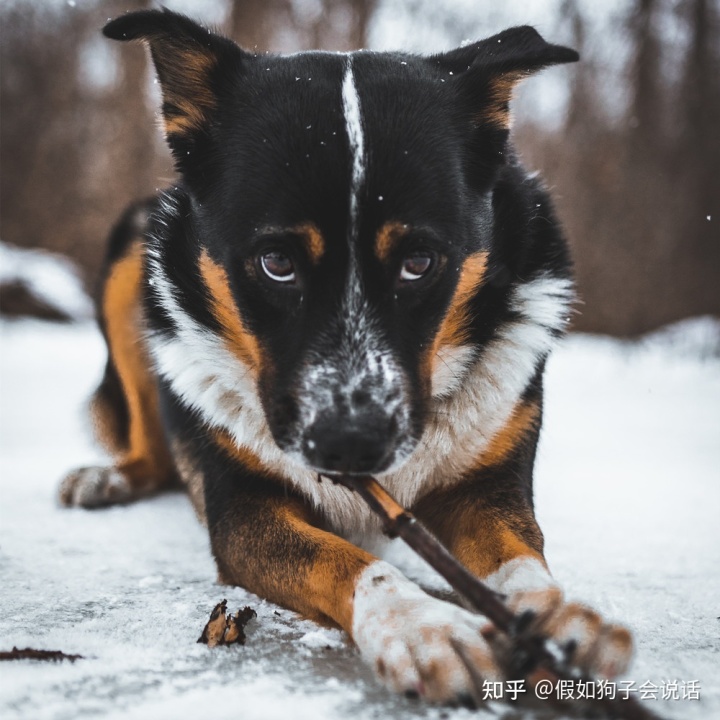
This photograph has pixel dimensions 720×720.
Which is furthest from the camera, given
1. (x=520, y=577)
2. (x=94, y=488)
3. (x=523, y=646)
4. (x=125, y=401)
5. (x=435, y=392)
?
(x=125, y=401)

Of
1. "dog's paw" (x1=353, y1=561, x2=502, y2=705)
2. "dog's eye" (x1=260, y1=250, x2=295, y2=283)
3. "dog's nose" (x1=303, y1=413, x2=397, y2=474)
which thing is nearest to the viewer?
"dog's paw" (x1=353, y1=561, x2=502, y2=705)

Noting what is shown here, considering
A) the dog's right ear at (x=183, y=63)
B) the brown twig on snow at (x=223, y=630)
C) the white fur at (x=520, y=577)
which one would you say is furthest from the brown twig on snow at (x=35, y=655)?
the dog's right ear at (x=183, y=63)

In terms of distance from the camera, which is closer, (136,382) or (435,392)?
(435,392)

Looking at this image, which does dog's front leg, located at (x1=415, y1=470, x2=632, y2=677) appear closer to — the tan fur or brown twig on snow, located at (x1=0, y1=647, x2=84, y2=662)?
brown twig on snow, located at (x1=0, y1=647, x2=84, y2=662)

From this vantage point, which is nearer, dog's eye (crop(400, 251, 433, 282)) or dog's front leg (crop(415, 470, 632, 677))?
dog's front leg (crop(415, 470, 632, 677))

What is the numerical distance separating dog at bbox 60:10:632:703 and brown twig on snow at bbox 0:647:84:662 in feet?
1.75

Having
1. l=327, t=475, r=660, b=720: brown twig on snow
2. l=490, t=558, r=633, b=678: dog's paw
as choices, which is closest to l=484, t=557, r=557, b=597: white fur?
l=490, t=558, r=633, b=678: dog's paw

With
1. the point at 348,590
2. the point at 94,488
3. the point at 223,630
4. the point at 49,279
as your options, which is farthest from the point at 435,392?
the point at 49,279

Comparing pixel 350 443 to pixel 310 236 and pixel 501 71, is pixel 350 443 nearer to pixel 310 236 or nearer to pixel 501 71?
pixel 310 236

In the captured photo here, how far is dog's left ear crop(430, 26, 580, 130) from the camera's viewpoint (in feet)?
7.45

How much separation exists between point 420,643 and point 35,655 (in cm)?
73

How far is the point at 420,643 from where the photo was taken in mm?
1426

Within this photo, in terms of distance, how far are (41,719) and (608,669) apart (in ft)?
3.09

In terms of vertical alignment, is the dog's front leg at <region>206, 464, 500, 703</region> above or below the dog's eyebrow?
below
